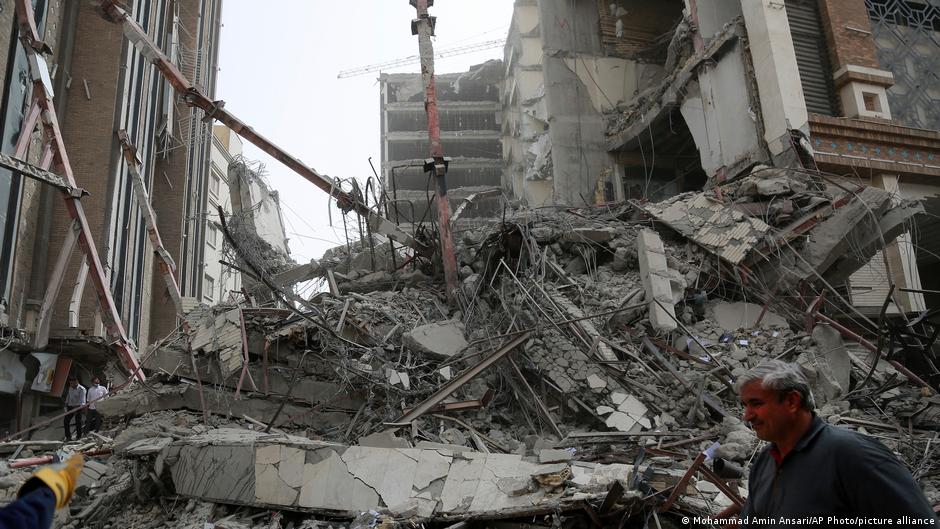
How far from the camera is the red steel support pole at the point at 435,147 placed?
10570 millimetres

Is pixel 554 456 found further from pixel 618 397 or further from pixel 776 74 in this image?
pixel 776 74

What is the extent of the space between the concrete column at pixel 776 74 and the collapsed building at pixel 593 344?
61mm

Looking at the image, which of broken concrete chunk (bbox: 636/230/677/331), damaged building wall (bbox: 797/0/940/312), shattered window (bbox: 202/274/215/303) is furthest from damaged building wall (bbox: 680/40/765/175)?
shattered window (bbox: 202/274/215/303)

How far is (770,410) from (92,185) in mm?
17186

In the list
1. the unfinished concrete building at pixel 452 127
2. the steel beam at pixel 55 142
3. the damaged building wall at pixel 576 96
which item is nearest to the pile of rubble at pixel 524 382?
the steel beam at pixel 55 142

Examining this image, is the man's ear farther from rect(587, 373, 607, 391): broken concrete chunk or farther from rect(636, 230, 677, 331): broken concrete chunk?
rect(636, 230, 677, 331): broken concrete chunk

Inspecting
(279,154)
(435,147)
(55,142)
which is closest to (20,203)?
(55,142)

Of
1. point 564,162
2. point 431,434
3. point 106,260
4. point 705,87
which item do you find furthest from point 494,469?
point 564,162

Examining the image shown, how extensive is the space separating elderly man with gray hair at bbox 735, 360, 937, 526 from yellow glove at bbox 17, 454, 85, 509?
7.63 ft

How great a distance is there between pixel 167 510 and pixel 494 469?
132 inches

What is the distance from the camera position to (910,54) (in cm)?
1443

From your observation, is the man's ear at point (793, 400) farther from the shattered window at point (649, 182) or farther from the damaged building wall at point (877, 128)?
the shattered window at point (649, 182)

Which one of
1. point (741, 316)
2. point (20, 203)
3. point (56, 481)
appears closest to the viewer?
point (56, 481)

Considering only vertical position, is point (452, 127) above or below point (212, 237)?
above
